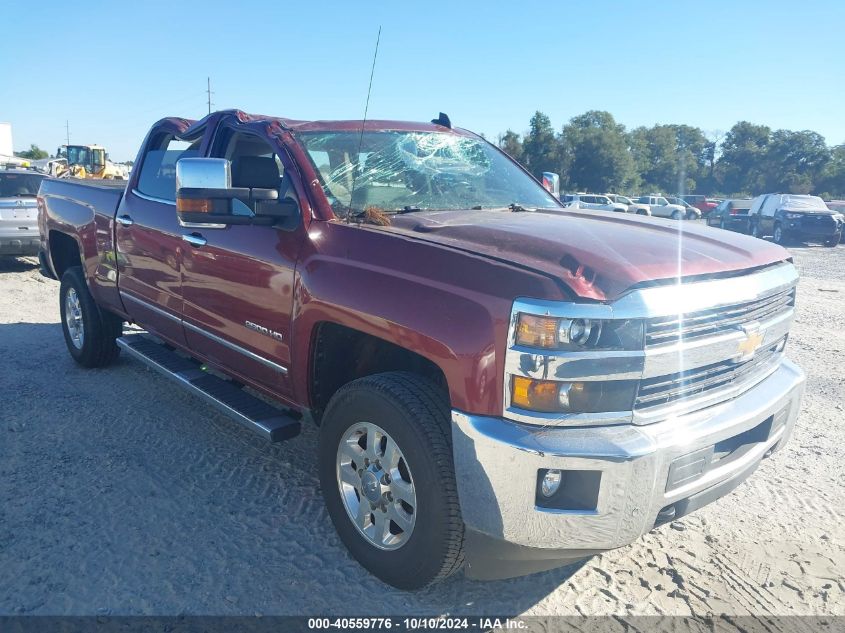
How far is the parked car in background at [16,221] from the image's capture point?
10.2 metres

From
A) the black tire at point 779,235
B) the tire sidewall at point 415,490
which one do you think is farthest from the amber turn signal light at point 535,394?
the black tire at point 779,235

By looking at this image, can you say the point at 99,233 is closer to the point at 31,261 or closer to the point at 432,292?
the point at 432,292

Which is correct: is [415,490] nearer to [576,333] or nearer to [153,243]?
[576,333]

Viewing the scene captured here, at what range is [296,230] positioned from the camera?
10.5 ft

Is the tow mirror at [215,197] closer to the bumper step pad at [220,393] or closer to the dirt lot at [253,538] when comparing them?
the bumper step pad at [220,393]

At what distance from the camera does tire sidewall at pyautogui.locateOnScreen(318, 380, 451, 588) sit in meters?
2.47

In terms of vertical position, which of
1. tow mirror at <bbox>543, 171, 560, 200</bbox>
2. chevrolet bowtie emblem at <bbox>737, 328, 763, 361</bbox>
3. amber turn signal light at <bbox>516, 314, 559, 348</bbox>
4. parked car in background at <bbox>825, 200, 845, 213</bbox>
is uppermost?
tow mirror at <bbox>543, 171, 560, 200</bbox>

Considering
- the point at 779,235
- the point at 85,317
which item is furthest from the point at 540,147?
the point at 85,317

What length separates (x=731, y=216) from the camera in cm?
2559

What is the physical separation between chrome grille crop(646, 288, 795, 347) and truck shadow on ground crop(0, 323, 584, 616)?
1231 mm

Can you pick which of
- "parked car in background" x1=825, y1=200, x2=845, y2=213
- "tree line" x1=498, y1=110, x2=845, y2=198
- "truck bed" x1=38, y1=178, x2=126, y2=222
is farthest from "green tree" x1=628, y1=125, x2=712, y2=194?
"truck bed" x1=38, y1=178, x2=126, y2=222

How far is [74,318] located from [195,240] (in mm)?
2704

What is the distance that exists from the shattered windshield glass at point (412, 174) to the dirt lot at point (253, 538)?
64.1 inches

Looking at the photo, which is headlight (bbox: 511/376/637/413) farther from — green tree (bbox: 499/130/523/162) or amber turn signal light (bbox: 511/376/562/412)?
green tree (bbox: 499/130/523/162)
